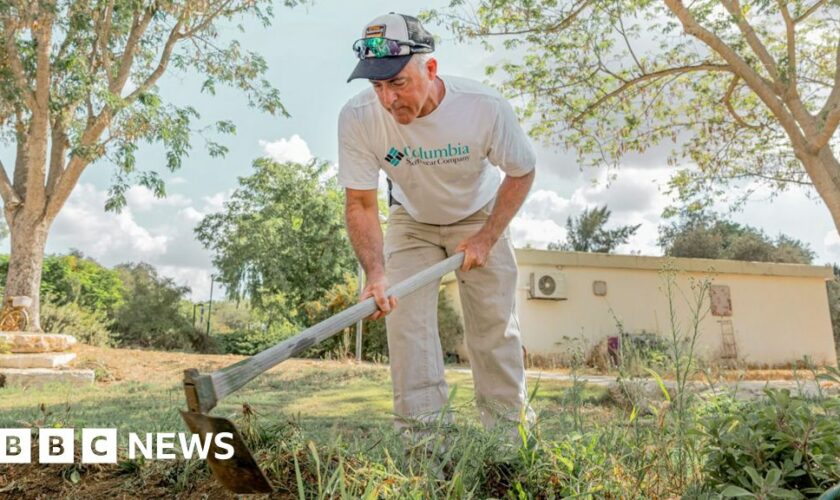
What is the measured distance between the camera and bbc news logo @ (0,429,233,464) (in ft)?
6.18

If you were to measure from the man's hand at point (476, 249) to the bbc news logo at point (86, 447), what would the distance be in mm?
1258

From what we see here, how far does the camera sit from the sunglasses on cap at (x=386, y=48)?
2391mm

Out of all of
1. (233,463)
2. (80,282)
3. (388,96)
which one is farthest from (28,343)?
(233,463)

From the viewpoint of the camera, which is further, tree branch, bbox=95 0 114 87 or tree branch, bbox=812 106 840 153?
tree branch, bbox=95 0 114 87

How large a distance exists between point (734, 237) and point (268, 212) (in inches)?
694

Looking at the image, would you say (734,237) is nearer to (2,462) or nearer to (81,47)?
(81,47)

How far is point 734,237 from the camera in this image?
24.3m

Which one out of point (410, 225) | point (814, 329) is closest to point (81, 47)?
point (410, 225)

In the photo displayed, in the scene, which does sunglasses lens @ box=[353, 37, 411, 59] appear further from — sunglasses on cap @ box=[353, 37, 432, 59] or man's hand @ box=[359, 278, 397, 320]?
man's hand @ box=[359, 278, 397, 320]

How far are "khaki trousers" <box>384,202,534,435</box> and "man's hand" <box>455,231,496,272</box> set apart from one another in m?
0.18

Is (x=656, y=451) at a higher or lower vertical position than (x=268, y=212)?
lower

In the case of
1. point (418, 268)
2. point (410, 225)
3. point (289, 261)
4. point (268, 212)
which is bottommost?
point (418, 268)

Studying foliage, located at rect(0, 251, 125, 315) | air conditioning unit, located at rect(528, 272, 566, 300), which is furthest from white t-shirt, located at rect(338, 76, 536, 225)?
foliage, located at rect(0, 251, 125, 315)

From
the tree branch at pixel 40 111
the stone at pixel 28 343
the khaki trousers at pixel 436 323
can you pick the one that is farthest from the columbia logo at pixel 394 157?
the tree branch at pixel 40 111
